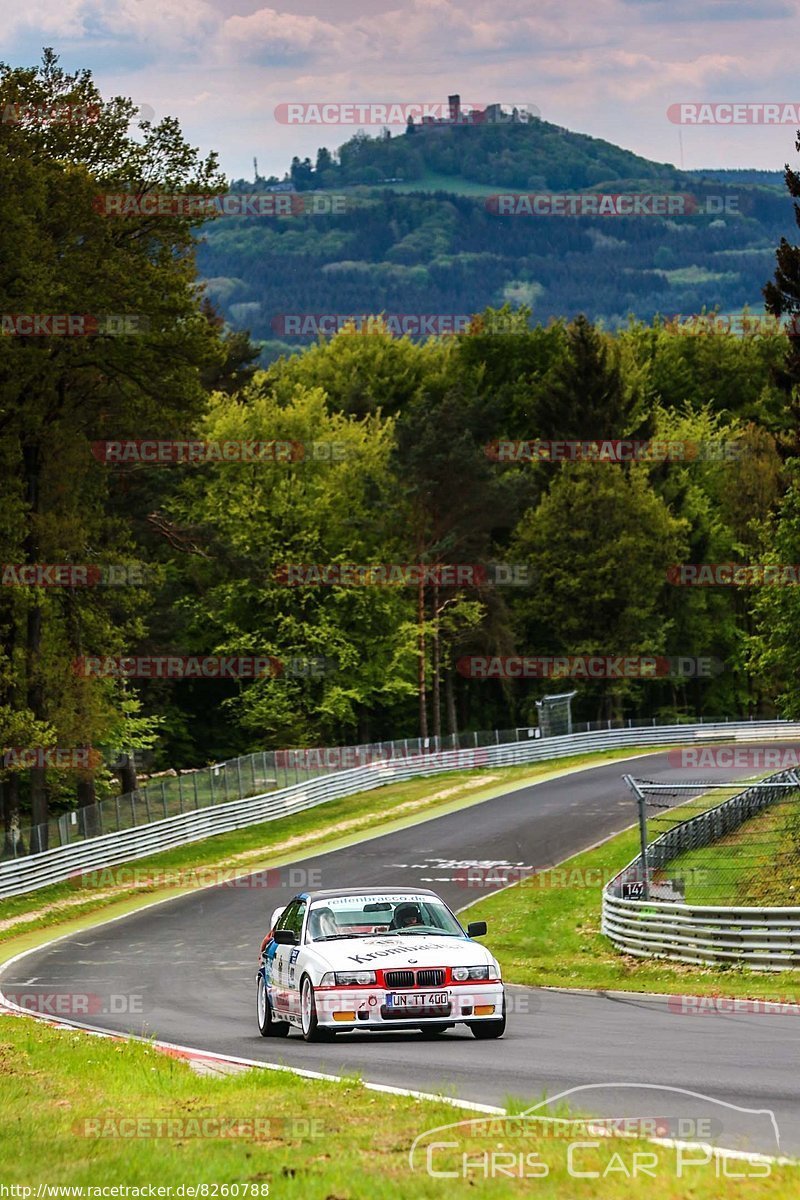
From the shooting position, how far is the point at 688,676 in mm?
87875

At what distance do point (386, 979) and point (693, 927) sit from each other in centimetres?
911

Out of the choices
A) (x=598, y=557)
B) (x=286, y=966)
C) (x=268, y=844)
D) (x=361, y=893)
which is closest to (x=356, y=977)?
(x=286, y=966)

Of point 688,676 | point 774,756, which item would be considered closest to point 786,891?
point 774,756

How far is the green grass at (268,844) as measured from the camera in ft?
128

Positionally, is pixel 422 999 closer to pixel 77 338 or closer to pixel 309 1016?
pixel 309 1016

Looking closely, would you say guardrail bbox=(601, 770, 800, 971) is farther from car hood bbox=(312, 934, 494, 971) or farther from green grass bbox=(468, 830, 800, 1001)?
car hood bbox=(312, 934, 494, 971)

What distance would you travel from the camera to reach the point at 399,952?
50.1 feet

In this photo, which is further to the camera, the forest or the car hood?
the forest

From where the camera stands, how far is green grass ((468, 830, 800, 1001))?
20.8m

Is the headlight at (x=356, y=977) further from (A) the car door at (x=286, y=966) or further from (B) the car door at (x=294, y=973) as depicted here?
(A) the car door at (x=286, y=966)

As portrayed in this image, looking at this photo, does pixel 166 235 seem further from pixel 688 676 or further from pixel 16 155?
pixel 688 676

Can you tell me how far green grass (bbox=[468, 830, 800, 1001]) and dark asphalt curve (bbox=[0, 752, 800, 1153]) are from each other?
33.4 inches

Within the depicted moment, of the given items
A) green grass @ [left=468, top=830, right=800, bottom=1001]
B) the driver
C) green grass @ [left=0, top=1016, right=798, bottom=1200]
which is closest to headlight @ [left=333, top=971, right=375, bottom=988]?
the driver

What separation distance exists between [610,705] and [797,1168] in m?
75.9
